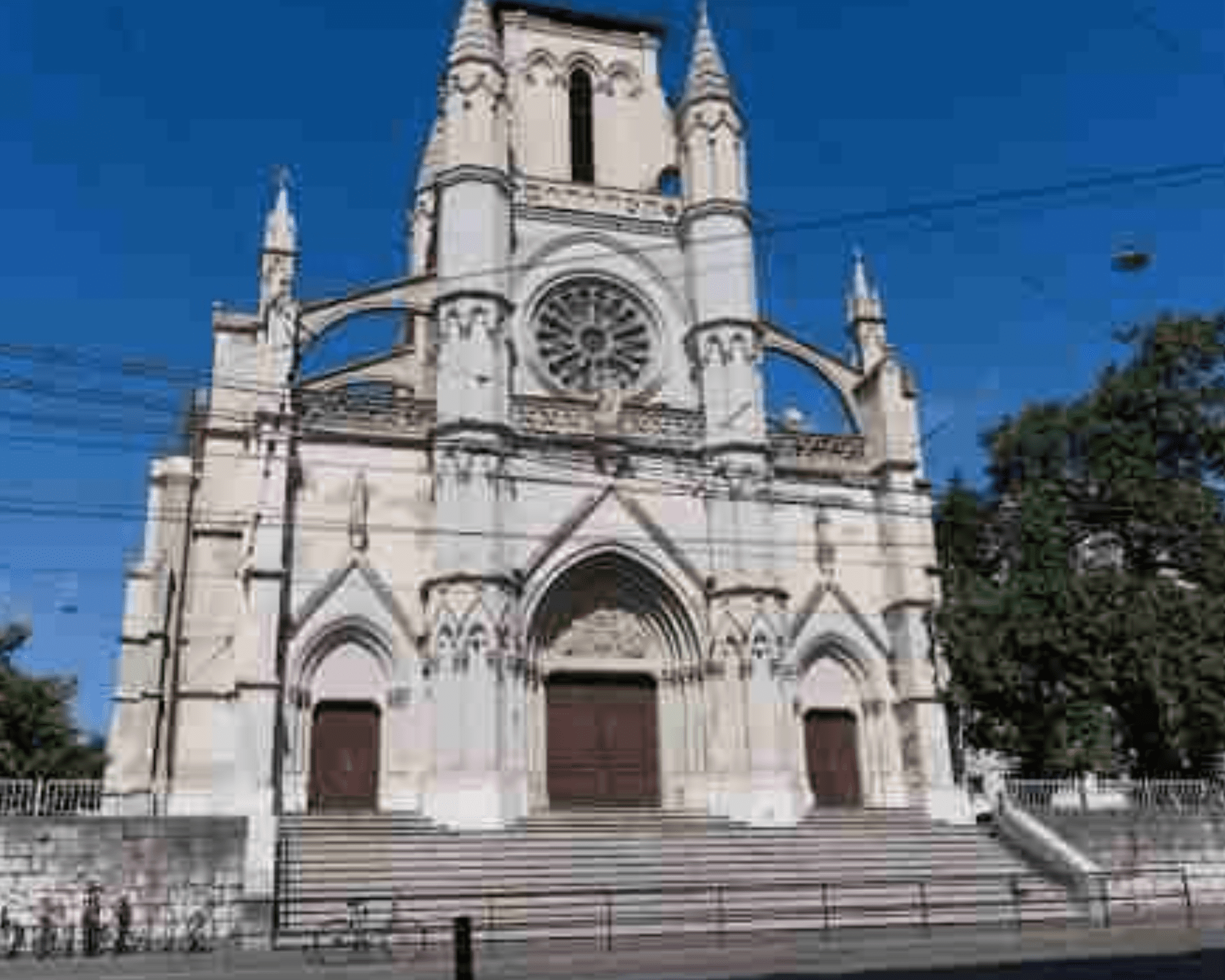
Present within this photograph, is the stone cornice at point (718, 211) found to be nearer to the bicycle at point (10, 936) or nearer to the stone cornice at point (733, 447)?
the stone cornice at point (733, 447)

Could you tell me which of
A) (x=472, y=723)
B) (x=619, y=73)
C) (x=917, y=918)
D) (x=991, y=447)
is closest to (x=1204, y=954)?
(x=917, y=918)

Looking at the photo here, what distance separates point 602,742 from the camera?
25094mm

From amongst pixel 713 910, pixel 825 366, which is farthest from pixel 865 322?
pixel 713 910

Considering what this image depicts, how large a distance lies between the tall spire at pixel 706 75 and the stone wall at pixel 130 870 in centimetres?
2183

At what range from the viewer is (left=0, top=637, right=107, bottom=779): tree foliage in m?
33.9

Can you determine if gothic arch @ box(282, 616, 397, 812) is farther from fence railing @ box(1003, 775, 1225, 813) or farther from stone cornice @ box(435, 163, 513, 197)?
fence railing @ box(1003, 775, 1225, 813)

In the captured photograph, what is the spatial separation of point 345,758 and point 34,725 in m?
17.5

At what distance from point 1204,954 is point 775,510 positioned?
15.0 m

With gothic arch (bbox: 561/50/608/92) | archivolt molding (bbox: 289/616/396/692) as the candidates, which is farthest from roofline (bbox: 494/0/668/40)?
archivolt molding (bbox: 289/616/396/692)

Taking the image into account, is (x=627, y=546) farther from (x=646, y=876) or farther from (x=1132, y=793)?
(x=1132, y=793)

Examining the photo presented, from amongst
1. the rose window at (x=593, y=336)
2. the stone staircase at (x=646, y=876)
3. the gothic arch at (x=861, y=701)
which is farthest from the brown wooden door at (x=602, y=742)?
the rose window at (x=593, y=336)

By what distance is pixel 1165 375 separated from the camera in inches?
1083

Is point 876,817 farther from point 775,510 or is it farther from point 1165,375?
point 1165,375

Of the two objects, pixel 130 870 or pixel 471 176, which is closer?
pixel 130 870
